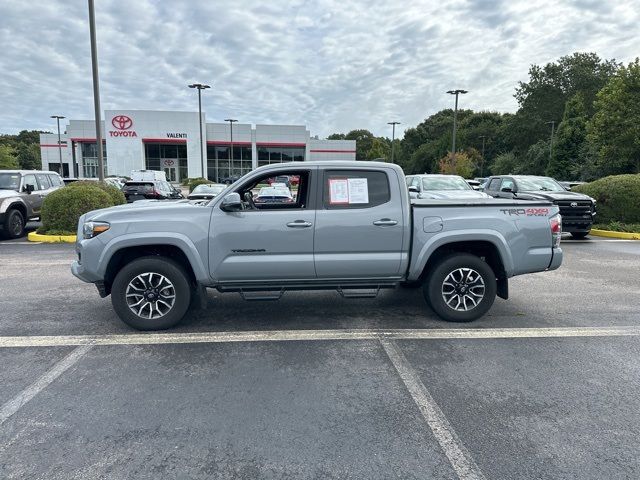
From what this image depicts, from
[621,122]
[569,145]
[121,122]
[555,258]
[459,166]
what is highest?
[121,122]

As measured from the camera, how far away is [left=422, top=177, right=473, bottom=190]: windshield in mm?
13016

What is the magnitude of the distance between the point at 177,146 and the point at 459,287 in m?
56.4

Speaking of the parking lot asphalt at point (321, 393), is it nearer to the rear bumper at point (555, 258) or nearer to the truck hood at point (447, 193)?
the rear bumper at point (555, 258)

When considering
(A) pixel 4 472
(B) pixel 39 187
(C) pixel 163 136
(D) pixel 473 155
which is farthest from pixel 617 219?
(D) pixel 473 155

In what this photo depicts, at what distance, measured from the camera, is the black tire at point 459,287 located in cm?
511

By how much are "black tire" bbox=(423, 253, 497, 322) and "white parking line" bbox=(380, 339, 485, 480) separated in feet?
3.52

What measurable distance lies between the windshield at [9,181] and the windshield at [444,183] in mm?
11852

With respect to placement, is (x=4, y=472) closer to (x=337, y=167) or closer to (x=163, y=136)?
(x=337, y=167)

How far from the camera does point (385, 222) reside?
4.90 m

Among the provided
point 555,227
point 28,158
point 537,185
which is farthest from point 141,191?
point 28,158

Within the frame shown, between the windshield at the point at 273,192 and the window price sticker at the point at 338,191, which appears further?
the windshield at the point at 273,192

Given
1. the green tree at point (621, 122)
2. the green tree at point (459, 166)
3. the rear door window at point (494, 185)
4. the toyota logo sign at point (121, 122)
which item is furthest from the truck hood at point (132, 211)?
the toyota logo sign at point (121, 122)

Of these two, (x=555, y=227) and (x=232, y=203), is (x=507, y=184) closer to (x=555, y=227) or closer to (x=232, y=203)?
(x=555, y=227)

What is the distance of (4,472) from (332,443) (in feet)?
6.47
